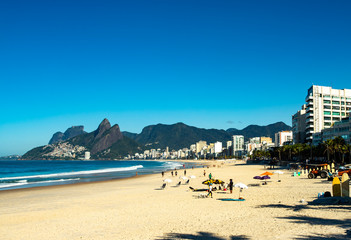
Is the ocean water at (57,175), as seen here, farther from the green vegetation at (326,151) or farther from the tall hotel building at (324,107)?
the tall hotel building at (324,107)

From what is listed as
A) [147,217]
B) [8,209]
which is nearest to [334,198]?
[147,217]

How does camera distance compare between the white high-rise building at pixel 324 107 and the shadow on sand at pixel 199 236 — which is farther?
the white high-rise building at pixel 324 107

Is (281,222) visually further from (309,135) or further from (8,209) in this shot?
(309,135)

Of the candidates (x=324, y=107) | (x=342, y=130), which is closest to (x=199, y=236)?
(x=342, y=130)

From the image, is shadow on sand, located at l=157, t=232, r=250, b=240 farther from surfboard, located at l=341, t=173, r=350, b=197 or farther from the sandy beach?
surfboard, located at l=341, t=173, r=350, b=197

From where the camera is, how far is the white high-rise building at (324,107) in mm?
103625

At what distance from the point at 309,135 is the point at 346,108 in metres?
16.4

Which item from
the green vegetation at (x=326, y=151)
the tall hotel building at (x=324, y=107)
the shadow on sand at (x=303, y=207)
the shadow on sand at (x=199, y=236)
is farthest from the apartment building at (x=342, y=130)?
the shadow on sand at (x=199, y=236)

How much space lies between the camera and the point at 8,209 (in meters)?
22.6

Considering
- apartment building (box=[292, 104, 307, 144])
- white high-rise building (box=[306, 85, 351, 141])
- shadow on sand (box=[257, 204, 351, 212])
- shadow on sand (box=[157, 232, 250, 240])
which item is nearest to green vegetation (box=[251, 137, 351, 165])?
apartment building (box=[292, 104, 307, 144])

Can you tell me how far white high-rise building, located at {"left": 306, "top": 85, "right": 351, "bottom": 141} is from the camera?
10362cm

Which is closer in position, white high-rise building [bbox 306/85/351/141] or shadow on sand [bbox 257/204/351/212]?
shadow on sand [bbox 257/204/351/212]

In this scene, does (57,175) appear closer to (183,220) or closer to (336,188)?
(183,220)

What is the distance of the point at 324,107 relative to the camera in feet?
345
